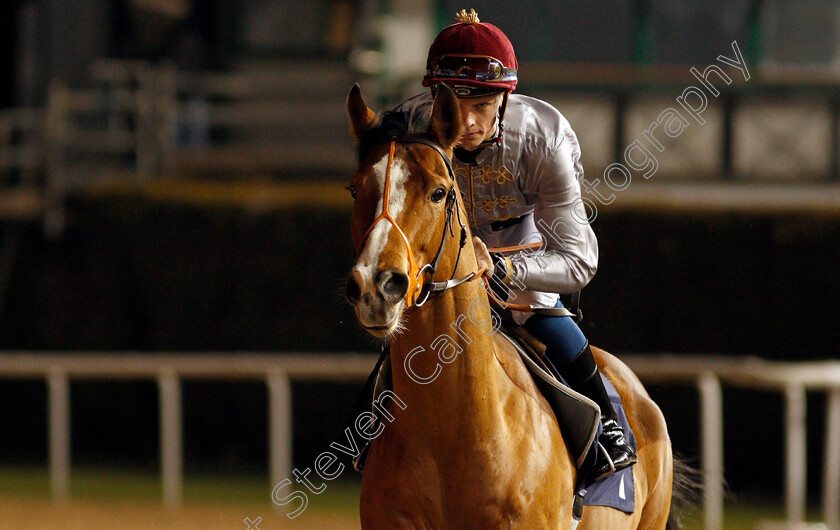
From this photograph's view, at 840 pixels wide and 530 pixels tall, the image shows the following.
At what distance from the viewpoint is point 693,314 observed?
7.89m

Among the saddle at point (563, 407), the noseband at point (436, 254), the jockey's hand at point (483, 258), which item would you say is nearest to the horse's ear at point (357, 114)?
the noseband at point (436, 254)

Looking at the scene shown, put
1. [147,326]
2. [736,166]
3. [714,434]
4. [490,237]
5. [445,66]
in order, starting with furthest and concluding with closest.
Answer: [736,166]
[147,326]
[714,434]
[490,237]
[445,66]

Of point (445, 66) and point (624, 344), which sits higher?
point (445, 66)

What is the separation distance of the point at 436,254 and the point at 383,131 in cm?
36

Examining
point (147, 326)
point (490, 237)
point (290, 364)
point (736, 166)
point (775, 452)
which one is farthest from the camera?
point (736, 166)

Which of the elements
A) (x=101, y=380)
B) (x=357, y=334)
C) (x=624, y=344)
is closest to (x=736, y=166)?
(x=624, y=344)

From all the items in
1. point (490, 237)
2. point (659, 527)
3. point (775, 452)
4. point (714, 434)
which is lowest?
point (775, 452)

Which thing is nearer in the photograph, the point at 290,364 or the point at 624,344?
the point at 290,364

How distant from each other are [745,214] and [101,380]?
16.8ft

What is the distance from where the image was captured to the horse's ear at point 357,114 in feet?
9.44

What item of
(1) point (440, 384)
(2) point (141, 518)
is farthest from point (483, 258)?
(2) point (141, 518)

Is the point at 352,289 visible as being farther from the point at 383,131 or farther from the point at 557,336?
the point at 557,336

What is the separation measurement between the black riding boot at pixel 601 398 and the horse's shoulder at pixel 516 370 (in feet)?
0.89

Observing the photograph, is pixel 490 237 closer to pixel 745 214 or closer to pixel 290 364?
pixel 290 364
